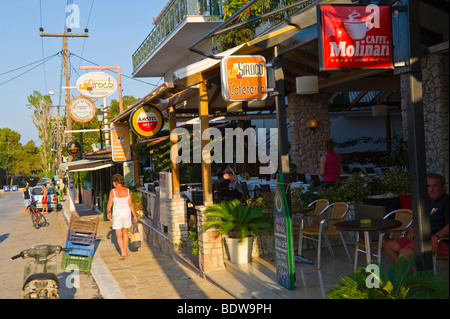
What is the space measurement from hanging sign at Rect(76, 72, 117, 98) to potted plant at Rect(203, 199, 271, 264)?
1752cm

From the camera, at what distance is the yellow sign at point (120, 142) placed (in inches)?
616

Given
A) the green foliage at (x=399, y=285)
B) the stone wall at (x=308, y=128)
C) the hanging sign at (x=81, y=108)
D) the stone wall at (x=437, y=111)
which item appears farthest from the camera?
the hanging sign at (x=81, y=108)

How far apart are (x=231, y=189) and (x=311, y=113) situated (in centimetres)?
474

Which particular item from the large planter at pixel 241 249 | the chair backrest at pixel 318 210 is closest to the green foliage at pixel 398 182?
the chair backrest at pixel 318 210

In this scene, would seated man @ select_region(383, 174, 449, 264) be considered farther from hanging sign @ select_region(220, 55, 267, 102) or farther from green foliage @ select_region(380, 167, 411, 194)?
green foliage @ select_region(380, 167, 411, 194)

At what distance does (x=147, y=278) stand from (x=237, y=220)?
197 centimetres

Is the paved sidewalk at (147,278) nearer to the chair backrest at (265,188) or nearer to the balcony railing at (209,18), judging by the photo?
the chair backrest at (265,188)

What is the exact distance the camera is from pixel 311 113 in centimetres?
1609

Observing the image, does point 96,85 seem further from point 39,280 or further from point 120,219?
point 39,280

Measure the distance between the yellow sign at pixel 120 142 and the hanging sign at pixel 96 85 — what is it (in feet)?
28.5

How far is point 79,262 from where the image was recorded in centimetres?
962

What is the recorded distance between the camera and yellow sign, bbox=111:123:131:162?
15656 mm

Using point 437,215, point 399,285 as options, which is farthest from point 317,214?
point 399,285
